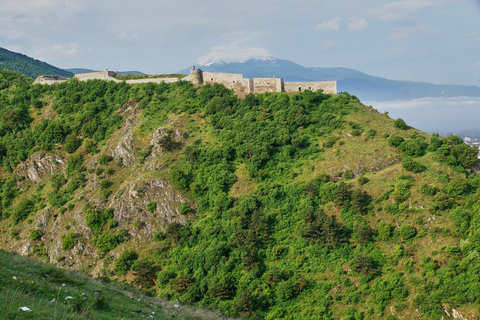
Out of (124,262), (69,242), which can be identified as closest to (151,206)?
(124,262)

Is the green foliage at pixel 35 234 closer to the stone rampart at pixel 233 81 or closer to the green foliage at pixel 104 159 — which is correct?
the green foliage at pixel 104 159

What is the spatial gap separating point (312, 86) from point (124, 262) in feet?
149

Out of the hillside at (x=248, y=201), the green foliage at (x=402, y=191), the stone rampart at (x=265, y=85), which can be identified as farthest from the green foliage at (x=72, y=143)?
Answer: the green foliage at (x=402, y=191)

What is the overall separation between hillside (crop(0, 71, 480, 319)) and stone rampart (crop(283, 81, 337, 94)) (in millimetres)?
2847

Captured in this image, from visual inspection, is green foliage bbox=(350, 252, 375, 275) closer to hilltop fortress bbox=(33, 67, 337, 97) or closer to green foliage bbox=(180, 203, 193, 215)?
green foliage bbox=(180, 203, 193, 215)

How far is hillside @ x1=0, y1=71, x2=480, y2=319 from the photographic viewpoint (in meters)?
38.0

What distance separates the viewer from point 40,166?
63625 millimetres

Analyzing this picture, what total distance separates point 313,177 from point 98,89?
50444 millimetres

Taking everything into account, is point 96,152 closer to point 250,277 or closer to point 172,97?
point 172,97

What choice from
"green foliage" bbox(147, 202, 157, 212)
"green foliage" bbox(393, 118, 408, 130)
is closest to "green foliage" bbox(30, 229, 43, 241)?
"green foliage" bbox(147, 202, 157, 212)

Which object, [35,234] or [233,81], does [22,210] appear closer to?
[35,234]

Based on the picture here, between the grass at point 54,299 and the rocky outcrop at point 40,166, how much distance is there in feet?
136

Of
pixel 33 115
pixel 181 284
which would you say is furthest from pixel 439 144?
pixel 33 115

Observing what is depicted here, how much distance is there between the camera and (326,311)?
3666 centimetres
